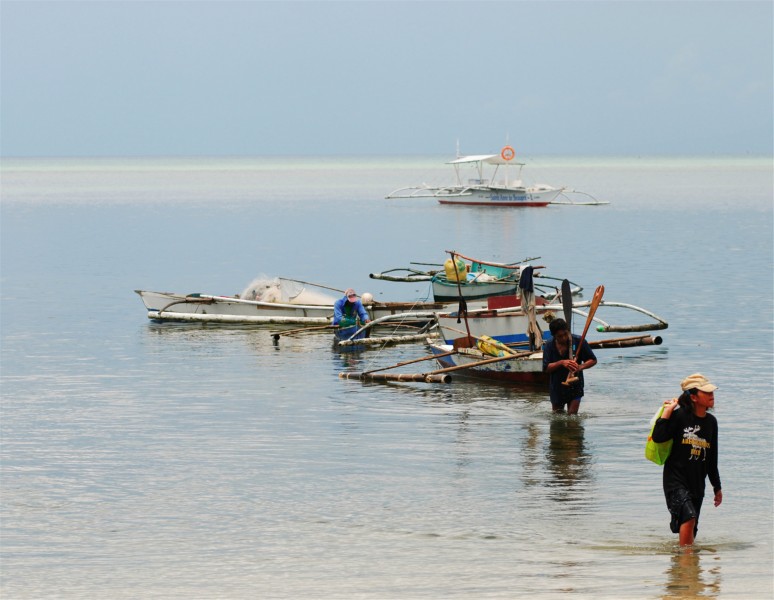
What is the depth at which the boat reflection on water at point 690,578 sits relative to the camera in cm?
1155

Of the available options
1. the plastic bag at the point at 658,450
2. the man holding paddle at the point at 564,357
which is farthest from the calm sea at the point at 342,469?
the plastic bag at the point at 658,450

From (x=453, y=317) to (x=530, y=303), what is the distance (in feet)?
11.0

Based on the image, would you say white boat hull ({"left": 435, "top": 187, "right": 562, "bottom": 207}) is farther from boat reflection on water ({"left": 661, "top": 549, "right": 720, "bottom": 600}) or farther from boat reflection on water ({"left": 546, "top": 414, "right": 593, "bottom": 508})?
boat reflection on water ({"left": 661, "top": 549, "right": 720, "bottom": 600})

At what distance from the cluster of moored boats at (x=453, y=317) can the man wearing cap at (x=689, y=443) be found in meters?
6.52

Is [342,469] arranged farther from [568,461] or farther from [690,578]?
[690,578]

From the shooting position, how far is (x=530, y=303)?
72.8ft

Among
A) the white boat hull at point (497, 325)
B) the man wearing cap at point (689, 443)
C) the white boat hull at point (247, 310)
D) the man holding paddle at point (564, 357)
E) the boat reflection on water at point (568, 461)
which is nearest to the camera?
the man wearing cap at point (689, 443)

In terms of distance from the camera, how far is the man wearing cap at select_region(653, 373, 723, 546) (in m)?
11.1

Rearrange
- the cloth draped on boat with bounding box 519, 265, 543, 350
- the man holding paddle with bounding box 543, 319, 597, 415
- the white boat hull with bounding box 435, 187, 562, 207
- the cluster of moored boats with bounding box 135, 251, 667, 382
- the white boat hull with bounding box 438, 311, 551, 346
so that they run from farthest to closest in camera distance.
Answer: the white boat hull with bounding box 435, 187, 562, 207 → the white boat hull with bounding box 438, 311, 551, 346 → the cluster of moored boats with bounding box 135, 251, 667, 382 → the cloth draped on boat with bounding box 519, 265, 543, 350 → the man holding paddle with bounding box 543, 319, 597, 415

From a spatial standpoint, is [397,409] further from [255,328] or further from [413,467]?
[255,328]

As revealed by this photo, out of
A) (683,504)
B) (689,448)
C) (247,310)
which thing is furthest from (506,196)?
(689,448)

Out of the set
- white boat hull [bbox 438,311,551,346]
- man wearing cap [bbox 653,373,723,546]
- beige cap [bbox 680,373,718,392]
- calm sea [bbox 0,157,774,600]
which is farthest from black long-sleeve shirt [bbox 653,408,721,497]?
white boat hull [bbox 438,311,551,346]

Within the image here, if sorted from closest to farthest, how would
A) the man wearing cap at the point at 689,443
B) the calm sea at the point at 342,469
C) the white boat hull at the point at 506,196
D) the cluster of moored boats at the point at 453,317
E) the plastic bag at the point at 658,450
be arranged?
the man wearing cap at the point at 689,443, the plastic bag at the point at 658,450, the calm sea at the point at 342,469, the cluster of moored boats at the point at 453,317, the white boat hull at the point at 506,196

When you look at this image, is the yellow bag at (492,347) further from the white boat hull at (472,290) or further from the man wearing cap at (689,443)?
the man wearing cap at (689,443)
